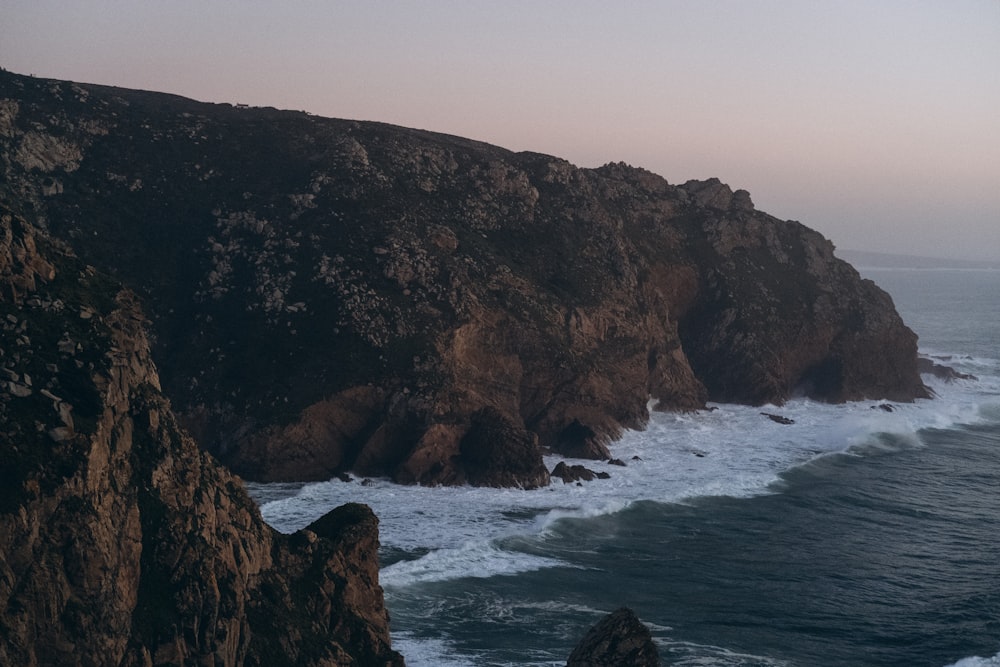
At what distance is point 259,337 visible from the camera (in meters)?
86.4

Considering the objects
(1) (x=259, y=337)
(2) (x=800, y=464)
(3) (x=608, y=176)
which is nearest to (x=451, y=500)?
(1) (x=259, y=337)

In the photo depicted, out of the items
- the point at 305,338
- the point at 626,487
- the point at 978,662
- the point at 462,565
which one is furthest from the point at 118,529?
the point at 305,338

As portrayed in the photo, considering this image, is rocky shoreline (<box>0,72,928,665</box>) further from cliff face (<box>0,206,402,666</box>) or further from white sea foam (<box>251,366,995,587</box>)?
white sea foam (<box>251,366,995,587</box>)

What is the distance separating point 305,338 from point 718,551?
120 ft

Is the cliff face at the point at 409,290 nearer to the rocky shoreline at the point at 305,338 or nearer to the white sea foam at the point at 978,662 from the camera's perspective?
the rocky shoreline at the point at 305,338

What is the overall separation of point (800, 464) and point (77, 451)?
71304 millimetres

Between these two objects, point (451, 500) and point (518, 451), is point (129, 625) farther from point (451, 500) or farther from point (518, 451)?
point (518, 451)

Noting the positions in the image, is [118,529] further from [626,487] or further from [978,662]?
[626,487]

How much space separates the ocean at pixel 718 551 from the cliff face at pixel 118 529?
1046cm

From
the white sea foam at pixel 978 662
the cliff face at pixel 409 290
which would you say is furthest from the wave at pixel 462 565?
the white sea foam at pixel 978 662

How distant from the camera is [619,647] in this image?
121 feet

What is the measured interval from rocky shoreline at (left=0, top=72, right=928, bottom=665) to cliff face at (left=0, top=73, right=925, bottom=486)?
26 cm

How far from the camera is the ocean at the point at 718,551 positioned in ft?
170

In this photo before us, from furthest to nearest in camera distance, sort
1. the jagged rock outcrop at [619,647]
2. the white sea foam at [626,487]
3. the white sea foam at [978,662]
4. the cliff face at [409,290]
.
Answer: the cliff face at [409,290], the white sea foam at [626,487], the white sea foam at [978,662], the jagged rock outcrop at [619,647]
